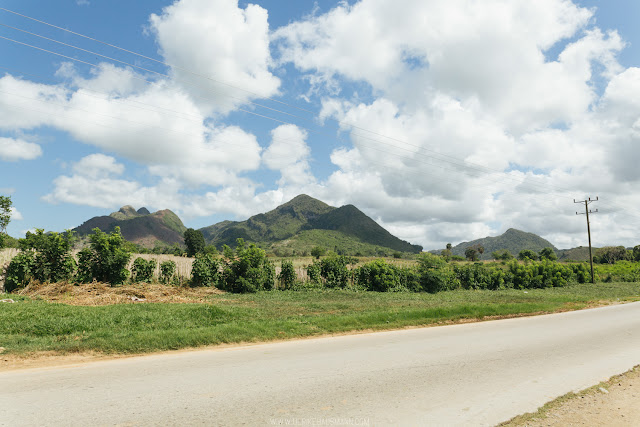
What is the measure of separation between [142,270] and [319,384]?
17.8 metres

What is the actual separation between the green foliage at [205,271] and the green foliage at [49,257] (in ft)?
20.8

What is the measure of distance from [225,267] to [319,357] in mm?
16178

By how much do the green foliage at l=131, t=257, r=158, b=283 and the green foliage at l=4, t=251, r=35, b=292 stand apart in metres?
4.75

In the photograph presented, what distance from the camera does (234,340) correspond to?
9578 mm

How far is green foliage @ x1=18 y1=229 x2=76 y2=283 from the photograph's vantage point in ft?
55.8

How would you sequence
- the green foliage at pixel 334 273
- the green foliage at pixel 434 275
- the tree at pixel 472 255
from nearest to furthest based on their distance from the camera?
the green foliage at pixel 334 273, the green foliage at pixel 434 275, the tree at pixel 472 255

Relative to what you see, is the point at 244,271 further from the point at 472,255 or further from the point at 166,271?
the point at 472,255

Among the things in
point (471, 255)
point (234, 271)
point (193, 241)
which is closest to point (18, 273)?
point (234, 271)

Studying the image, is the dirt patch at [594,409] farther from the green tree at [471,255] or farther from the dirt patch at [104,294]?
the green tree at [471,255]

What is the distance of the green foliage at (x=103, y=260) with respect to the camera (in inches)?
725

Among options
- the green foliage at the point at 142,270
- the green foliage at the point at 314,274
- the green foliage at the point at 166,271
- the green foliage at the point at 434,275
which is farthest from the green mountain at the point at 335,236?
the green foliage at the point at 142,270

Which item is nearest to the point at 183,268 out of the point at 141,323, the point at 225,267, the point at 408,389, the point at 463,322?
the point at 225,267

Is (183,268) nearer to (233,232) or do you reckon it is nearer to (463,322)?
(463,322)

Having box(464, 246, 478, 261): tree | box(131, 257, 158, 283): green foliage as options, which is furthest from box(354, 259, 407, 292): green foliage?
box(464, 246, 478, 261): tree
